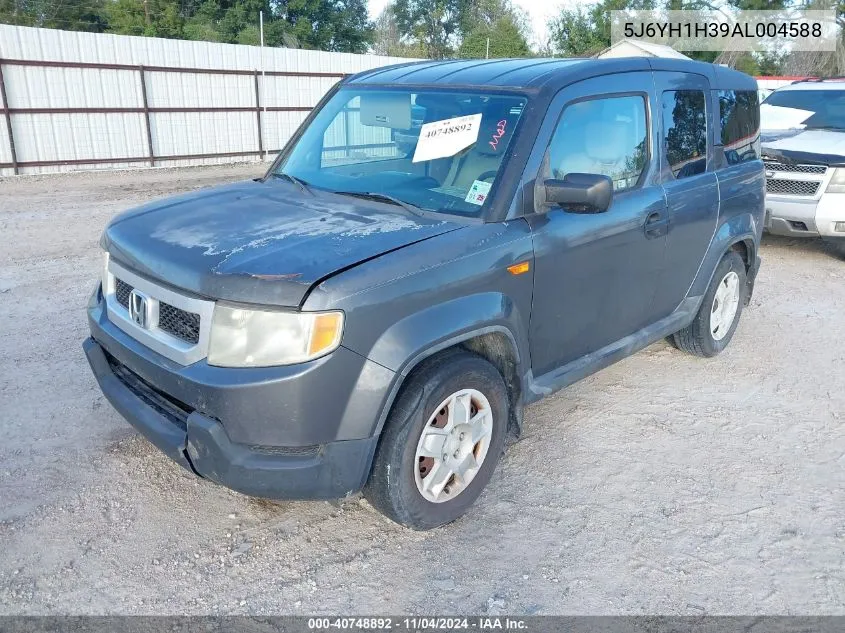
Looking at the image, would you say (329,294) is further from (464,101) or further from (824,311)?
(824,311)

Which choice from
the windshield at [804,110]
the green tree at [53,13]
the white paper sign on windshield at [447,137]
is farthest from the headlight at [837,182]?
the green tree at [53,13]

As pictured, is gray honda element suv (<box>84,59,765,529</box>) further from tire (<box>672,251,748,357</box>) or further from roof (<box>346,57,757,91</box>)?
tire (<box>672,251,748,357</box>)

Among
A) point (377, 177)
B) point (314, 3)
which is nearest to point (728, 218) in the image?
point (377, 177)

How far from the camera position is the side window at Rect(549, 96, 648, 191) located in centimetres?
356

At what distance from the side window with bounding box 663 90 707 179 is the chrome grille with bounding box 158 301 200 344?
2.94 meters

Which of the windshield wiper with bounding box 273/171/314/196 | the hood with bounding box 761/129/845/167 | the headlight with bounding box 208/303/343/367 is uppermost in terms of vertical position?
the windshield wiper with bounding box 273/171/314/196

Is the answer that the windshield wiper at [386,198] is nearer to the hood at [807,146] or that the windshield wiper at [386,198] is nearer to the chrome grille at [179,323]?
the chrome grille at [179,323]

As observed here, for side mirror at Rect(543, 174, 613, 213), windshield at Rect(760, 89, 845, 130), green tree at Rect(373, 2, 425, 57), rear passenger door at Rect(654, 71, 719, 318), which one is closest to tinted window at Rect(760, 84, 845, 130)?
windshield at Rect(760, 89, 845, 130)

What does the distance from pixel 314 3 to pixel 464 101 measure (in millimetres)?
34954

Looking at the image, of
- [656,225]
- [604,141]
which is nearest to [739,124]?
[656,225]

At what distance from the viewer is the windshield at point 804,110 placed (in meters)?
9.05

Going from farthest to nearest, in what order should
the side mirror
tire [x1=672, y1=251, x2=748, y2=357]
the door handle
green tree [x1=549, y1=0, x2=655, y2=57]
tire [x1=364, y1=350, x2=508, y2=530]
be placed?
green tree [x1=549, y1=0, x2=655, y2=57] → tire [x1=672, y1=251, x2=748, y2=357] → the door handle → the side mirror → tire [x1=364, y1=350, x2=508, y2=530]

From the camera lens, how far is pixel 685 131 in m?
4.46

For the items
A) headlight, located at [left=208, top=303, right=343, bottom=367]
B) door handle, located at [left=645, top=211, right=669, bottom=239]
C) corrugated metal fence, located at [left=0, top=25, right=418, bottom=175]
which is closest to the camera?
headlight, located at [left=208, top=303, right=343, bottom=367]
